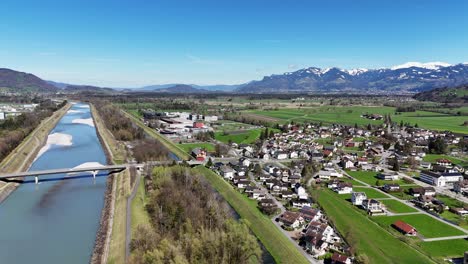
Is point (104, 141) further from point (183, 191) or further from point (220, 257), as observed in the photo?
point (220, 257)

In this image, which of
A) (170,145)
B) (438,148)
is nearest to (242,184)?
(170,145)

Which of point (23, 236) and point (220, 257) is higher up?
point (220, 257)

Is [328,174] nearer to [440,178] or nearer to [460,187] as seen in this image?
[440,178]

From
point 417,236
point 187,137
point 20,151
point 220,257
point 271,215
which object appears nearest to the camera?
point 220,257

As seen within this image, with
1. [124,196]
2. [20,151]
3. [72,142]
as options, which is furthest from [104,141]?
[124,196]

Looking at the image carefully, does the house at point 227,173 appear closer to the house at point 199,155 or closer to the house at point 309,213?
the house at point 199,155

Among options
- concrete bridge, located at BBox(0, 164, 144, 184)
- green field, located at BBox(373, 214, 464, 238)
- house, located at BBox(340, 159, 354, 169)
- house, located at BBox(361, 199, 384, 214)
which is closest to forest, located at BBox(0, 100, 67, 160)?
concrete bridge, located at BBox(0, 164, 144, 184)
